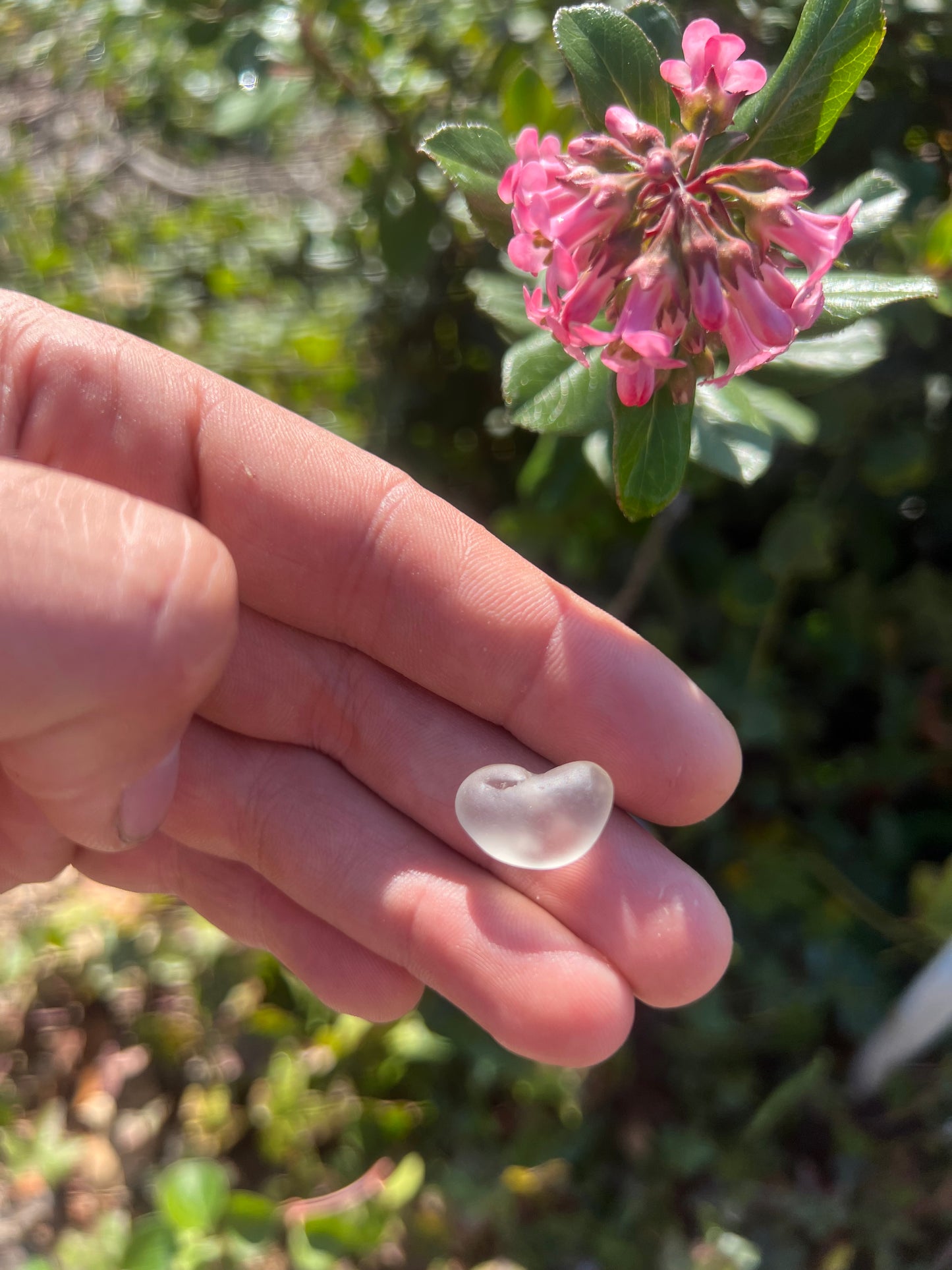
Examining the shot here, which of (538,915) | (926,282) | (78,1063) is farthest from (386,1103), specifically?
(926,282)

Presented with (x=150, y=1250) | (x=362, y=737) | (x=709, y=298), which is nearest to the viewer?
(x=709, y=298)

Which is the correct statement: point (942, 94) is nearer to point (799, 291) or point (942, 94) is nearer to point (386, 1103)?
point (799, 291)

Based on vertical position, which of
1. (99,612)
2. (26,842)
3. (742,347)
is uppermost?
(742,347)

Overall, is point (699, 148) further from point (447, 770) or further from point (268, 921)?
point (268, 921)

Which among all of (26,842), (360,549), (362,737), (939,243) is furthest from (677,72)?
(26,842)

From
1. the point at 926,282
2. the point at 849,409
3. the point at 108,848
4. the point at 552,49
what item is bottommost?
the point at 108,848

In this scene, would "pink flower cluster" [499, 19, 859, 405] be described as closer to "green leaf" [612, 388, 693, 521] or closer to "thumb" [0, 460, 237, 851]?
"green leaf" [612, 388, 693, 521]
